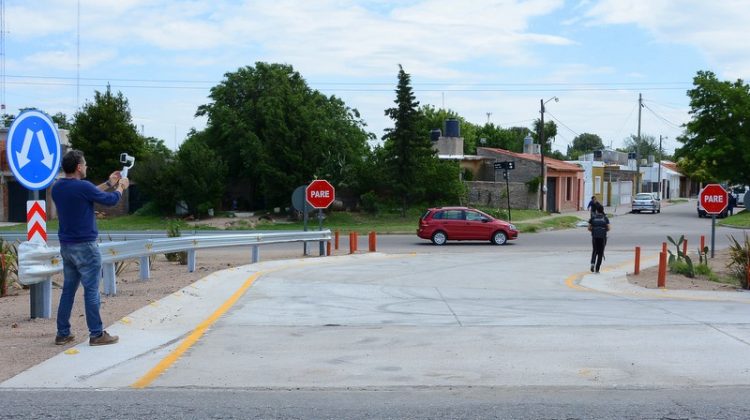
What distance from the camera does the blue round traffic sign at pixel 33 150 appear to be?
830 cm

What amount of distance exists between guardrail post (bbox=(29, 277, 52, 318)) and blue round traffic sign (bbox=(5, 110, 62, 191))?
4.16ft

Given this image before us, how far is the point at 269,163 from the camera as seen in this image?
43406 millimetres

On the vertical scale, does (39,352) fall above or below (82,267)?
below

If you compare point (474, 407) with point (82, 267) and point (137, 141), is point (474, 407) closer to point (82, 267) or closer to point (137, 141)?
point (82, 267)

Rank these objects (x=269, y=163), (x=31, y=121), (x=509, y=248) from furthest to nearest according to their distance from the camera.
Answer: (x=269, y=163) < (x=509, y=248) < (x=31, y=121)

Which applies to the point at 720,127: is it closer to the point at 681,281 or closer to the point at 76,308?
the point at 681,281

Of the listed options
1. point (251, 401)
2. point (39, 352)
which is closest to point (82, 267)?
point (39, 352)

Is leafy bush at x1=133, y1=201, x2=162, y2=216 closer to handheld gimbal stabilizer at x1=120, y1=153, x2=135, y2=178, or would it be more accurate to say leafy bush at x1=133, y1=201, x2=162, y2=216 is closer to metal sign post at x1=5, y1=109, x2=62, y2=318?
metal sign post at x1=5, y1=109, x2=62, y2=318

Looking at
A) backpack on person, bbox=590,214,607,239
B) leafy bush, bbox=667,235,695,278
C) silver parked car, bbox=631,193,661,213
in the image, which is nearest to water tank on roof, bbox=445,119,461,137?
silver parked car, bbox=631,193,661,213

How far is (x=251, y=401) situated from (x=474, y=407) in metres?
1.75

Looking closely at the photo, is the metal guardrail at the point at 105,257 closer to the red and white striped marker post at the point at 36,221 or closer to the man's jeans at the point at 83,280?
the red and white striped marker post at the point at 36,221

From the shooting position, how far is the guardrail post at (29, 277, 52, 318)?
30.1ft

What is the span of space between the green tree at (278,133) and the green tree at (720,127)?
2508 cm

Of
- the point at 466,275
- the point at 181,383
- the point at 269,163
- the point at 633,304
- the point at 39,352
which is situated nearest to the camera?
the point at 181,383
